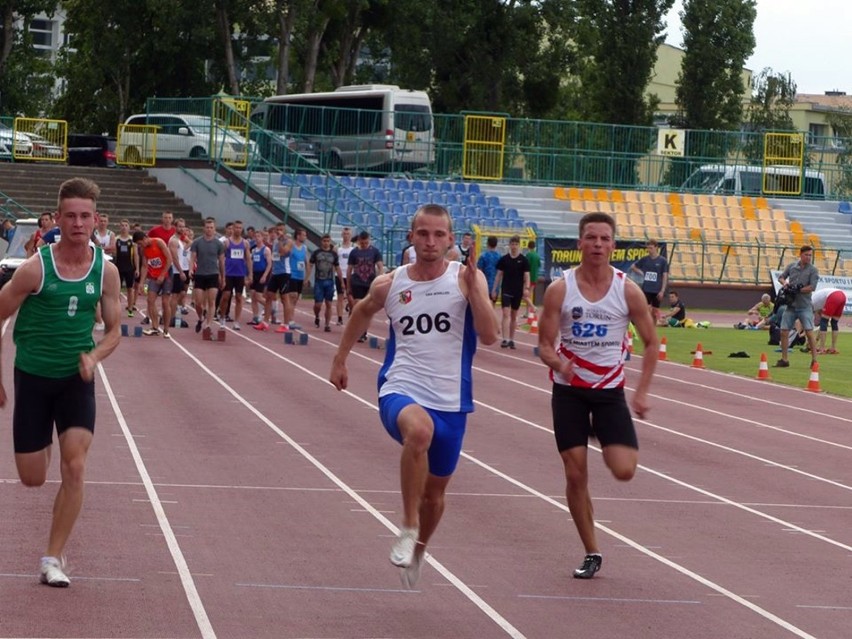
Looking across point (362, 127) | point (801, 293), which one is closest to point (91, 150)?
point (362, 127)

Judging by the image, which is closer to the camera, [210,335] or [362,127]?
[210,335]

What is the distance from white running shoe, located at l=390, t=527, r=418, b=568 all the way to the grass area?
14377mm

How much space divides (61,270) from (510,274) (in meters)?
19.4

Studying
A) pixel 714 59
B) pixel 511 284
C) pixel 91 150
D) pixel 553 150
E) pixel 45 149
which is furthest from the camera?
pixel 714 59

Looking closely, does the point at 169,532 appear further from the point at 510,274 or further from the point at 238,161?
the point at 238,161

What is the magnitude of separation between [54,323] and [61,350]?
0.13 metres

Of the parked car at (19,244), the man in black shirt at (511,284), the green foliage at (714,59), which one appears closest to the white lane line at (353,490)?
the man in black shirt at (511,284)

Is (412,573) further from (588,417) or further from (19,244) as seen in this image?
(19,244)

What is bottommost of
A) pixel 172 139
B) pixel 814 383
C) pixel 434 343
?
pixel 814 383

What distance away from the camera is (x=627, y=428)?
27.5ft

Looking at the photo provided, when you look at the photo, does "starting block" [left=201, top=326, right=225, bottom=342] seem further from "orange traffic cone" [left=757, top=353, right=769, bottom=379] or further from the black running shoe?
the black running shoe

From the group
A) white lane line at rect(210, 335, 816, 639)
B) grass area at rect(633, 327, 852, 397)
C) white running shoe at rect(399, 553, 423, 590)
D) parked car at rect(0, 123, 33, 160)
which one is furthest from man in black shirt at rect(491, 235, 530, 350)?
parked car at rect(0, 123, 33, 160)

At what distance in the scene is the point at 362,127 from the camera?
47.6m

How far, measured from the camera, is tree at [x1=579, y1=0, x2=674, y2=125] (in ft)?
189
